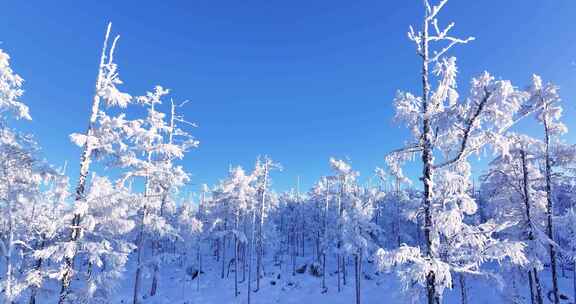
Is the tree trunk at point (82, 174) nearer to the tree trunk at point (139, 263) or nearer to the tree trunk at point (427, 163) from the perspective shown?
the tree trunk at point (139, 263)

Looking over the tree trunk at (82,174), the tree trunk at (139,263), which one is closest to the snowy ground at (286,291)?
the tree trunk at (139,263)

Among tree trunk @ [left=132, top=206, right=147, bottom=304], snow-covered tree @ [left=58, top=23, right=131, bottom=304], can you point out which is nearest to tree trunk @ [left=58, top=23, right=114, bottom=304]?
snow-covered tree @ [left=58, top=23, right=131, bottom=304]

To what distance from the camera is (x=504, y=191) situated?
65.0ft

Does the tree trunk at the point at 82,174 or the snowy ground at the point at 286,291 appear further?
the snowy ground at the point at 286,291

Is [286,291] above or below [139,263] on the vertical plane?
below

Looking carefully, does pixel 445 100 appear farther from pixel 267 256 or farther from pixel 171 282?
pixel 267 256

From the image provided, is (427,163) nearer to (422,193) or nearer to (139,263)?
(422,193)

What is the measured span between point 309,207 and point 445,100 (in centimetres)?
6087

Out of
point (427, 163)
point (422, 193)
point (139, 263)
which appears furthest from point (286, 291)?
point (427, 163)

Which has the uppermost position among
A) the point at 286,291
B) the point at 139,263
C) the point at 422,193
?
the point at 422,193

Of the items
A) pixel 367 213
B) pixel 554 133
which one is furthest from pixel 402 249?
pixel 367 213

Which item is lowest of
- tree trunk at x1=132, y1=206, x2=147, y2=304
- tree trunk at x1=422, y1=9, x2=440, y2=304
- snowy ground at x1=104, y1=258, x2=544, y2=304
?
snowy ground at x1=104, y1=258, x2=544, y2=304

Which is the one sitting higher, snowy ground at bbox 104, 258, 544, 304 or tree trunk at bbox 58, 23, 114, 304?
tree trunk at bbox 58, 23, 114, 304

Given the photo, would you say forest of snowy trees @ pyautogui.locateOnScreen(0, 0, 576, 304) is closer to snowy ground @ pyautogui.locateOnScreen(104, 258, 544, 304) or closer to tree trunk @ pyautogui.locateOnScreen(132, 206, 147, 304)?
tree trunk @ pyautogui.locateOnScreen(132, 206, 147, 304)
